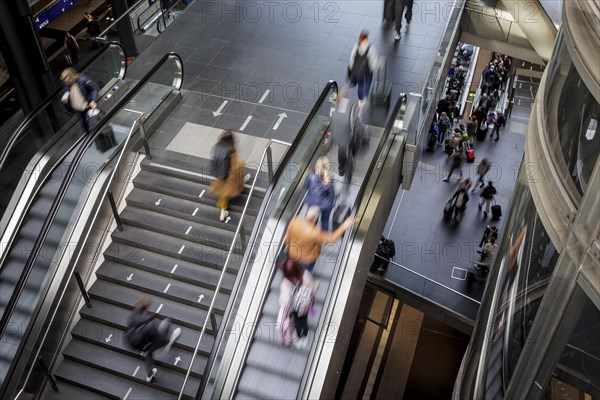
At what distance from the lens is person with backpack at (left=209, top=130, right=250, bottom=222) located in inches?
400

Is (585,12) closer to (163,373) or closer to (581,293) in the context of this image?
(581,293)

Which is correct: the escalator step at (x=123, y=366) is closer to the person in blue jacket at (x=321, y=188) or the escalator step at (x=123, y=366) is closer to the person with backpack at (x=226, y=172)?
the person with backpack at (x=226, y=172)

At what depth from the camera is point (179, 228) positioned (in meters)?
11.1

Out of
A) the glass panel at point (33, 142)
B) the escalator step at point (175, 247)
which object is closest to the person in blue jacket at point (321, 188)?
the escalator step at point (175, 247)

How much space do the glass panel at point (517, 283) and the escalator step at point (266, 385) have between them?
8.53ft

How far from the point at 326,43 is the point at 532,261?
9485mm

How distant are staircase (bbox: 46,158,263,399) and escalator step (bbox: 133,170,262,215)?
0.05 ft

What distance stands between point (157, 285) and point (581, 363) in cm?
660

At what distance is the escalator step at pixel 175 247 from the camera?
1072 centimetres

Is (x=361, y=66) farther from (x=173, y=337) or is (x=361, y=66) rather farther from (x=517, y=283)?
(x=173, y=337)

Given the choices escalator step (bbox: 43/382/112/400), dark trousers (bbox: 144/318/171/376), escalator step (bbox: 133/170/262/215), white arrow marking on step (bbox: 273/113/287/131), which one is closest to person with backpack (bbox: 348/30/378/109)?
white arrow marking on step (bbox: 273/113/287/131)

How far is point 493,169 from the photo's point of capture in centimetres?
1891

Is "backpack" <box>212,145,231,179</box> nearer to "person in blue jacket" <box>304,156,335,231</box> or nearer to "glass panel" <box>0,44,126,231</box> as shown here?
"person in blue jacket" <box>304,156,335,231</box>

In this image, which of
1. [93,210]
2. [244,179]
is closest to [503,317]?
[244,179]
